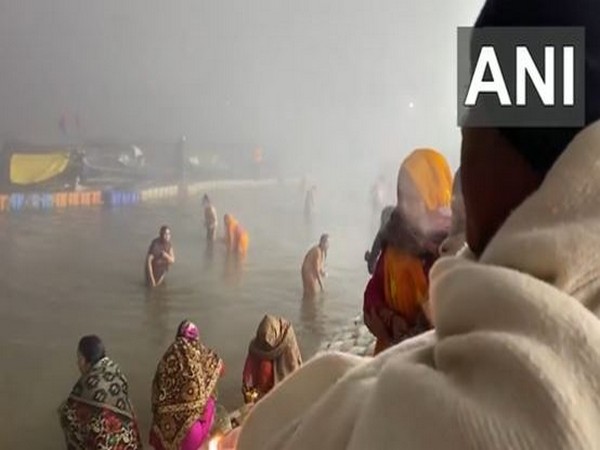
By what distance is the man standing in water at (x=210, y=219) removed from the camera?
1.38m

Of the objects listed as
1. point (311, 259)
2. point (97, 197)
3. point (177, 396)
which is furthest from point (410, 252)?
point (97, 197)

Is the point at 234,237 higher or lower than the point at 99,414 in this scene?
higher

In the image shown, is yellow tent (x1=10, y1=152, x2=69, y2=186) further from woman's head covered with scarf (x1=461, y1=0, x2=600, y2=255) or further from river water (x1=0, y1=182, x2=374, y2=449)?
woman's head covered with scarf (x1=461, y1=0, x2=600, y2=255)

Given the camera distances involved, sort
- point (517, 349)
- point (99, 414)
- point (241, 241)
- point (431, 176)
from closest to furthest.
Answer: point (517, 349) → point (99, 414) → point (431, 176) → point (241, 241)

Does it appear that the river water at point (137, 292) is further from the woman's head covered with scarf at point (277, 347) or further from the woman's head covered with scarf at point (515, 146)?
the woman's head covered with scarf at point (515, 146)

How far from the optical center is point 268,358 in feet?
4.32

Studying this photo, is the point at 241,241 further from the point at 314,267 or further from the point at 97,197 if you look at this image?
the point at 97,197

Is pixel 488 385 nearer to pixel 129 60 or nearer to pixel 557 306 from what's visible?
pixel 557 306

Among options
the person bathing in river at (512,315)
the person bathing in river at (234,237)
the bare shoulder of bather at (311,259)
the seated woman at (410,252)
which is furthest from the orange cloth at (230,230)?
the person bathing in river at (512,315)

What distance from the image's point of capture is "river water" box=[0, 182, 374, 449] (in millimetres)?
1279

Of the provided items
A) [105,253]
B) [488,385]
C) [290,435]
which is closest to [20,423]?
[105,253]

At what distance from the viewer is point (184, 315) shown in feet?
4.42

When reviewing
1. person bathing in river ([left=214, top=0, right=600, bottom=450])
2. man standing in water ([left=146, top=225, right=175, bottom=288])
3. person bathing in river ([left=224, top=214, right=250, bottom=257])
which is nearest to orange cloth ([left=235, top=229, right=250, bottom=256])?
person bathing in river ([left=224, top=214, right=250, bottom=257])

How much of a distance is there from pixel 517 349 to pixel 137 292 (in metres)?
1.07
